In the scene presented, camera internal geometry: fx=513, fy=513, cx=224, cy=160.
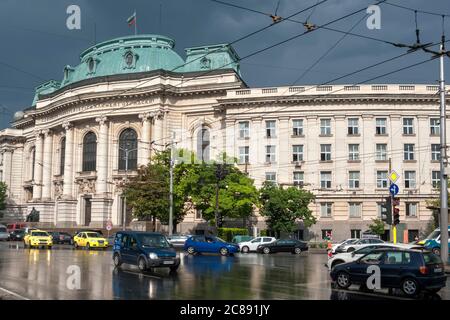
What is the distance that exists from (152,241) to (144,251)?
97cm

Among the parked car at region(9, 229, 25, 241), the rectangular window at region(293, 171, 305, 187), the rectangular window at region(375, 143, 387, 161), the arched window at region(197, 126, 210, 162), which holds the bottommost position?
the parked car at region(9, 229, 25, 241)

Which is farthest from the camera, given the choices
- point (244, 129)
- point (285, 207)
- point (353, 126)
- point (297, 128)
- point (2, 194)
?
point (2, 194)

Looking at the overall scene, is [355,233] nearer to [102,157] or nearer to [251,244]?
[251,244]

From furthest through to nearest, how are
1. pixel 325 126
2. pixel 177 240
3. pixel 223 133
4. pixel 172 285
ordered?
pixel 223 133, pixel 325 126, pixel 177 240, pixel 172 285

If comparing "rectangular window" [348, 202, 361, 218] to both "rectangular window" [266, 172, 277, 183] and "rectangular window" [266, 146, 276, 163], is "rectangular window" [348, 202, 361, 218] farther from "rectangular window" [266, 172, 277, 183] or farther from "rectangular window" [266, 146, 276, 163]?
"rectangular window" [266, 146, 276, 163]

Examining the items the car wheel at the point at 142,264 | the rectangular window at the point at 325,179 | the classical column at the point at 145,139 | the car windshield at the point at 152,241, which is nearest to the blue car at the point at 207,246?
the car windshield at the point at 152,241

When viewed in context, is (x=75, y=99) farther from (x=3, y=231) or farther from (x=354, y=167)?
(x=354, y=167)

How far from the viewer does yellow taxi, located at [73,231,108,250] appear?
147ft

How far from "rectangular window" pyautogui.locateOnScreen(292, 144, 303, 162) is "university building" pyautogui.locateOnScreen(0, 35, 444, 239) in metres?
0.12

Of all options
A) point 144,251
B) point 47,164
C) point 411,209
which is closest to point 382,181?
point 411,209

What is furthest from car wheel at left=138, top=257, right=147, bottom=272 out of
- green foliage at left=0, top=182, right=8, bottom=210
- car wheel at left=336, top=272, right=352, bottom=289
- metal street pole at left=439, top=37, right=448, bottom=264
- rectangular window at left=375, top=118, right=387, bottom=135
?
green foliage at left=0, top=182, right=8, bottom=210

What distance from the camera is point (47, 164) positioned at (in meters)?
82.4

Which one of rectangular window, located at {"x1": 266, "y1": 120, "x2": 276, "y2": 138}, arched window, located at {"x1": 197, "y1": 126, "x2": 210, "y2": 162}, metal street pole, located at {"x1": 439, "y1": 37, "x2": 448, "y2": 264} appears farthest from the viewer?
arched window, located at {"x1": 197, "y1": 126, "x2": 210, "y2": 162}

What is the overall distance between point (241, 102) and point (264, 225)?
592 inches
